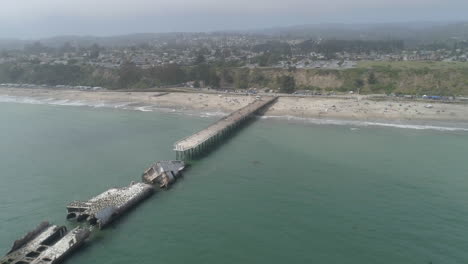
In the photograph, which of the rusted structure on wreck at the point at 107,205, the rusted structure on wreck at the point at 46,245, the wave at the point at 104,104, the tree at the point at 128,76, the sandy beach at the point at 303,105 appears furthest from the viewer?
the tree at the point at 128,76

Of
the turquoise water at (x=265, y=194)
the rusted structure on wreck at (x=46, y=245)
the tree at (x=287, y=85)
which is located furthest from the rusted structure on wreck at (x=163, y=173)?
the tree at (x=287, y=85)

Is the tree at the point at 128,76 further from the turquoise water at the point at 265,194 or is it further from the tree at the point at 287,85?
the turquoise water at the point at 265,194

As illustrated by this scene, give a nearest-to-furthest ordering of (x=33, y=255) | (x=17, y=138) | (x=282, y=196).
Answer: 1. (x=33, y=255)
2. (x=282, y=196)
3. (x=17, y=138)

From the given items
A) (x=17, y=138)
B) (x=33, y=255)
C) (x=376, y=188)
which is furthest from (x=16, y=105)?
(x=376, y=188)

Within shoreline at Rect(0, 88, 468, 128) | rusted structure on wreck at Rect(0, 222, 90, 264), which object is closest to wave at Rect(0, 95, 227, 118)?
shoreline at Rect(0, 88, 468, 128)

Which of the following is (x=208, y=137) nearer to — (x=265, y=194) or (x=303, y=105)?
(x=265, y=194)

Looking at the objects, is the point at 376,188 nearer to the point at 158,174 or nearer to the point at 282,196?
the point at 282,196

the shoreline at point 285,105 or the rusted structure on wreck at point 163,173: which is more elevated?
the shoreline at point 285,105
